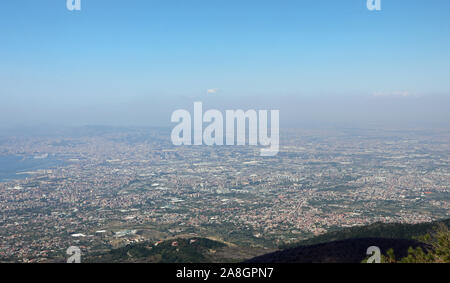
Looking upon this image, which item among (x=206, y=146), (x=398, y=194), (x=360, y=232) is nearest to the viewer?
(x=360, y=232)

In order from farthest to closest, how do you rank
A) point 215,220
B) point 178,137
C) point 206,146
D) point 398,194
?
point 178,137
point 206,146
point 398,194
point 215,220

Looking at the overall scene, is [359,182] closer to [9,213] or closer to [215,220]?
[215,220]
